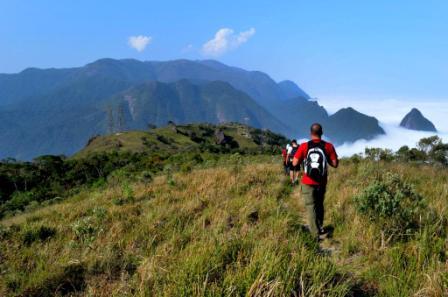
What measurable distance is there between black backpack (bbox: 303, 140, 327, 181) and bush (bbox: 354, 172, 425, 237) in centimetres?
83

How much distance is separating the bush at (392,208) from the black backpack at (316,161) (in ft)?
2.71

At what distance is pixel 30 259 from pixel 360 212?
18.1ft

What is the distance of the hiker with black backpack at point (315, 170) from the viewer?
6.71 meters

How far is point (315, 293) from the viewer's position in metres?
3.40

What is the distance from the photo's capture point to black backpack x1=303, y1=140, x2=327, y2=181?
6.71 meters

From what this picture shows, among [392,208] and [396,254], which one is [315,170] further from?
[396,254]

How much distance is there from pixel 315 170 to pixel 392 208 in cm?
144

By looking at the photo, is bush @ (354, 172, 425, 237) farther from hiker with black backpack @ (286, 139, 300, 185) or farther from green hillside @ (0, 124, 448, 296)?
hiker with black backpack @ (286, 139, 300, 185)

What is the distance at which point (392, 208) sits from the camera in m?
6.02

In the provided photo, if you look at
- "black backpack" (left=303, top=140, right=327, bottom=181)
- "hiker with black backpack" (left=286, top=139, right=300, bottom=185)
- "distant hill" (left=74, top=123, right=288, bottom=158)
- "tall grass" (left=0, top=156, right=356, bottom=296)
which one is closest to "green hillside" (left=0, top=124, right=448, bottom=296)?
"tall grass" (left=0, top=156, right=356, bottom=296)

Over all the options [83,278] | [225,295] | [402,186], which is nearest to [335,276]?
[225,295]

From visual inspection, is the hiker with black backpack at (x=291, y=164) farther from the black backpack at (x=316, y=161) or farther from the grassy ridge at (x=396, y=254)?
the black backpack at (x=316, y=161)

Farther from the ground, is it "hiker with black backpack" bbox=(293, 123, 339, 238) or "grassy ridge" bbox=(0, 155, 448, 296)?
"hiker with black backpack" bbox=(293, 123, 339, 238)

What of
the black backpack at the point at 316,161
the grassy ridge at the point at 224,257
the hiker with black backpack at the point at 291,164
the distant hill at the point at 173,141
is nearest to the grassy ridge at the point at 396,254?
the grassy ridge at the point at 224,257
